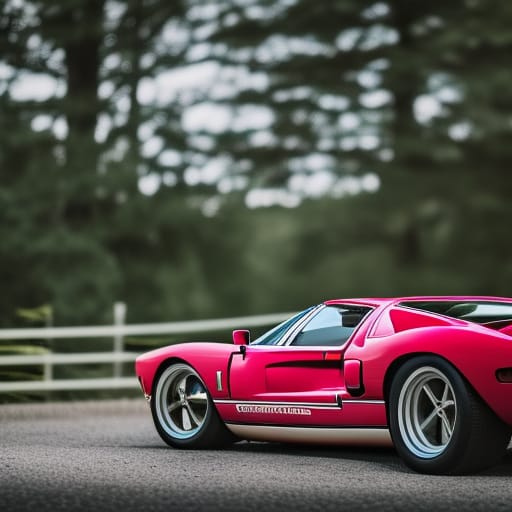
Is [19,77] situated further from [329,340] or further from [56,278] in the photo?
[329,340]

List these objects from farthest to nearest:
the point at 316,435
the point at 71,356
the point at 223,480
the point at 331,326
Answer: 1. the point at 71,356
2. the point at 331,326
3. the point at 316,435
4. the point at 223,480

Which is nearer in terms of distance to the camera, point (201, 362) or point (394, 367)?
point (394, 367)

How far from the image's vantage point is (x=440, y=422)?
7.30m

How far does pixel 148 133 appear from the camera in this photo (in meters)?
22.9

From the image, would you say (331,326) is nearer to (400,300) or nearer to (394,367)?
(400,300)

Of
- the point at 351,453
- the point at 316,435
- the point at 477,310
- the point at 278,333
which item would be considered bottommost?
the point at 351,453

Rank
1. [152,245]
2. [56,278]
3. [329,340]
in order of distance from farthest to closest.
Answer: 1. [152,245]
2. [56,278]
3. [329,340]

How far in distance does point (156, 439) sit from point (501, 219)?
48.3 ft

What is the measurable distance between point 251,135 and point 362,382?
16.2 metres

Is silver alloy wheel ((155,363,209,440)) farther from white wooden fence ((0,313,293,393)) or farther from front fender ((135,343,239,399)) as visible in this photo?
white wooden fence ((0,313,293,393))

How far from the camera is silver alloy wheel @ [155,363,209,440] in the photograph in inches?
356

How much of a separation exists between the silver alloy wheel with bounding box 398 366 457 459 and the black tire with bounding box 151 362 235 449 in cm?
193

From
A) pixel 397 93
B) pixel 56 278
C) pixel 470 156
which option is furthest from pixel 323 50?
pixel 56 278

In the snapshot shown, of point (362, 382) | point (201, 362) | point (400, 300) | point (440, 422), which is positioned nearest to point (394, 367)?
point (362, 382)
